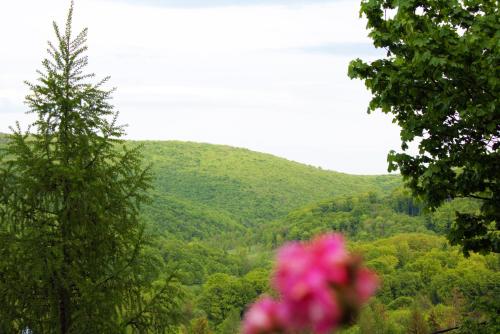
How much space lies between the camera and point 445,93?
11.8 m

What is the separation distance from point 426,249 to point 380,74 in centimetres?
19896

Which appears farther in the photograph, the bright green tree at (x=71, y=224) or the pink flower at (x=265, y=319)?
the bright green tree at (x=71, y=224)

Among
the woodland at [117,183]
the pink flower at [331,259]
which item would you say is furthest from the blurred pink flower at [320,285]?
the woodland at [117,183]

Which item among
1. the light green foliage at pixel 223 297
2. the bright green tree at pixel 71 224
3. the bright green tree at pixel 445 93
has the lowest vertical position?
the light green foliage at pixel 223 297

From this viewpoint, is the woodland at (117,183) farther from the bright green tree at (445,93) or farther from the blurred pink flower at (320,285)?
the blurred pink flower at (320,285)

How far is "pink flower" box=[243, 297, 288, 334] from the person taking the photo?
1778mm

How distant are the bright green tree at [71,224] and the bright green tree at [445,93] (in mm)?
6397

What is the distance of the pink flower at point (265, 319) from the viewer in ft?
5.83

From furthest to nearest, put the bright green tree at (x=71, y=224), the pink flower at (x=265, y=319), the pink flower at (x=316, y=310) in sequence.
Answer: the bright green tree at (x=71, y=224)
the pink flower at (x=265, y=319)
the pink flower at (x=316, y=310)

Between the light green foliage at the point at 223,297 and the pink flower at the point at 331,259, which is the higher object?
the pink flower at the point at 331,259

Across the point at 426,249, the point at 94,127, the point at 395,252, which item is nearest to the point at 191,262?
the point at 395,252

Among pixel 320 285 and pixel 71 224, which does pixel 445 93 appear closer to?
pixel 71 224

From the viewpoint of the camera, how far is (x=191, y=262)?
197 metres

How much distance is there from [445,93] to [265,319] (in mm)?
11095
